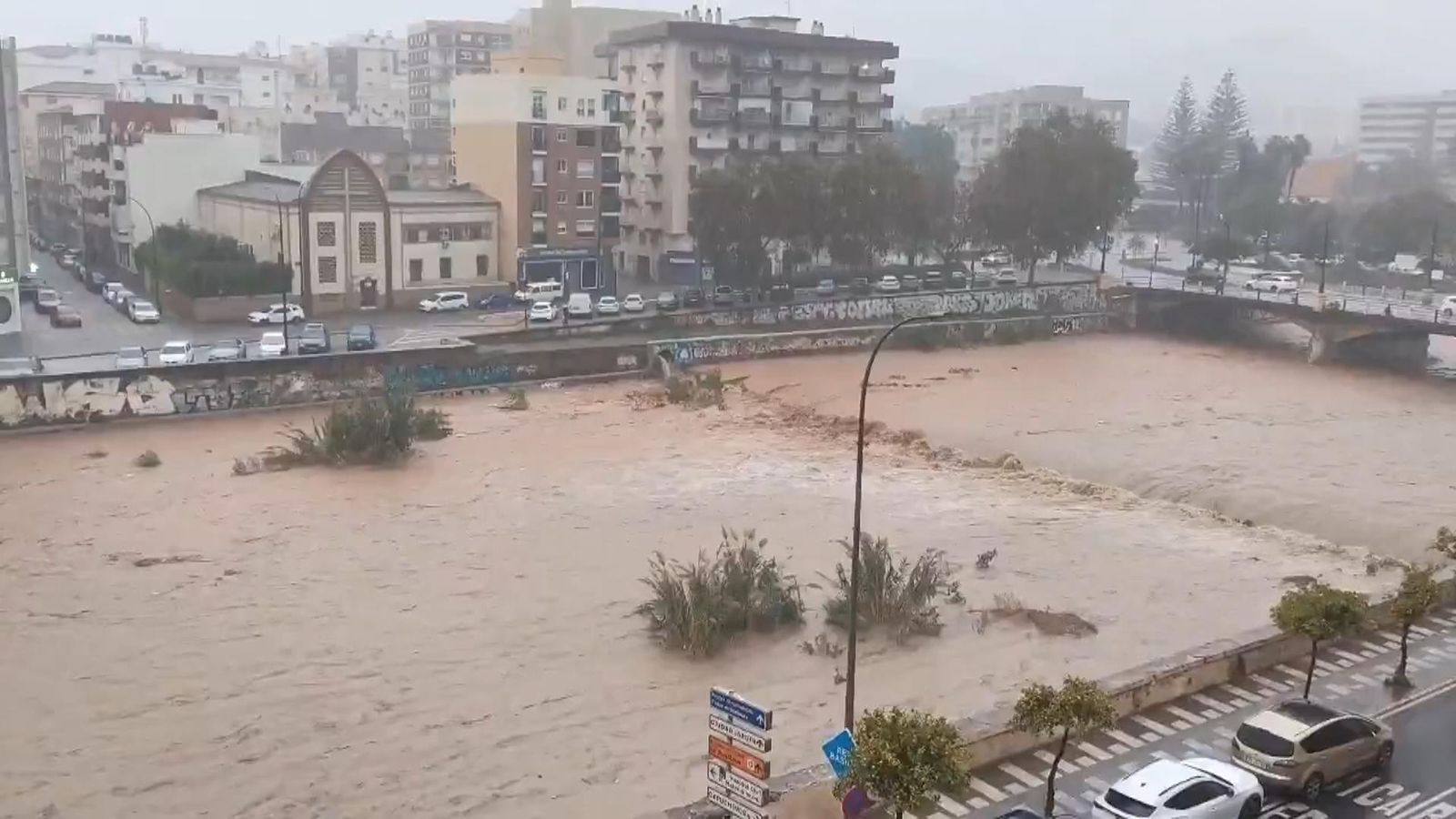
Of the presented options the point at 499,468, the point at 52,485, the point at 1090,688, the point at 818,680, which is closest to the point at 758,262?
the point at 499,468

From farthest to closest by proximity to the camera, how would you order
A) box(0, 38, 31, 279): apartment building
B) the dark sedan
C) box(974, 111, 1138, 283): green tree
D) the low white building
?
box(974, 111, 1138, 283): green tree → the low white building → box(0, 38, 31, 279): apartment building → the dark sedan

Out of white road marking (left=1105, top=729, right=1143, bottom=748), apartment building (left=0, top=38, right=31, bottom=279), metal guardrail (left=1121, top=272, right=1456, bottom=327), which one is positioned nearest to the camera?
white road marking (left=1105, top=729, right=1143, bottom=748)

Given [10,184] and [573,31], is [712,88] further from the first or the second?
[573,31]

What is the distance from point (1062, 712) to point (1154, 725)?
3.03 meters

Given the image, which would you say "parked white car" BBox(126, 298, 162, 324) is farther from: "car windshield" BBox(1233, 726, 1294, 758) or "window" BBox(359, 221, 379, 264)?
"car windshield" BBox(1233, 726, 1294, 758)

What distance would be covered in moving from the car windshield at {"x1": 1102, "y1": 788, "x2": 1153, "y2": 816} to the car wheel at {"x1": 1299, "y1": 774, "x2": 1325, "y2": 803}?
229cm

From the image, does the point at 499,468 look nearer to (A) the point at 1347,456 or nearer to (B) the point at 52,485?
(B) the point at 52,485

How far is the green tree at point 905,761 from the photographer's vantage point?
436 inches

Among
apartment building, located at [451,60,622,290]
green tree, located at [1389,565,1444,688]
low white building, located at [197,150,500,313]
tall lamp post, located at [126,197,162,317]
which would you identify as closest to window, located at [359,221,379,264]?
low white building, located at [197,150,500,313]

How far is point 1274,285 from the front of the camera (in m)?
60.3

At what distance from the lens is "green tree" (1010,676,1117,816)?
12664mm

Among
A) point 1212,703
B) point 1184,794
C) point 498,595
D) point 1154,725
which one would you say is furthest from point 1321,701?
point 498,595

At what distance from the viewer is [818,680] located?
59.4ft

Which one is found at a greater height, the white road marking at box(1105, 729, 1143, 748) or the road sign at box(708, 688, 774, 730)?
the road sign at box(708, 688, 774, 730)
